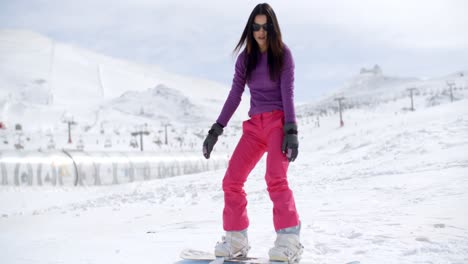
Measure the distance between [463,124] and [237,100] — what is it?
502 inches

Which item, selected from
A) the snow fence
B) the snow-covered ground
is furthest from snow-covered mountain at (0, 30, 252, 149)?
the snow-covered ground

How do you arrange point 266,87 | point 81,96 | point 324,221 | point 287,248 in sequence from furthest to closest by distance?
1. point 81,96
2. point 324,221
3. point 266,87
4. point 287,248

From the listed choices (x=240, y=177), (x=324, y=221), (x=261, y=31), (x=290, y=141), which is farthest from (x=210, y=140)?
(x=324, y=221)

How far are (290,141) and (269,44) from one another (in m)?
0.81

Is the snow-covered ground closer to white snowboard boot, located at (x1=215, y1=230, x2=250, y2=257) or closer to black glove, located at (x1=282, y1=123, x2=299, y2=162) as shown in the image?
white snowboard boot, located at (x1=215, y1=230, x2=250, y2=257)

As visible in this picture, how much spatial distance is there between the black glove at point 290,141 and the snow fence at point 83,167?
17.3 meters

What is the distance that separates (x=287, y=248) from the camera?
9.21ft

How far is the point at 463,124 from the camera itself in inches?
543

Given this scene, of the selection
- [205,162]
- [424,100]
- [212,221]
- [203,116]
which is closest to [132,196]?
[212,221]

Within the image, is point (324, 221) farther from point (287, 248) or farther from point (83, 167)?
point (83, 167)

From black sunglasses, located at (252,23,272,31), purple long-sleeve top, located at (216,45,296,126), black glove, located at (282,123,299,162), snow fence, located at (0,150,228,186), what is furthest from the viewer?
snow fence, located at (0,150,228,186)

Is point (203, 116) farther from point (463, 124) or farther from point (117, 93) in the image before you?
point (463, 124)

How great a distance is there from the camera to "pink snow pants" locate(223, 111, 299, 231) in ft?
9.75

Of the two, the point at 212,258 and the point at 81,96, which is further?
the point at 81,96
